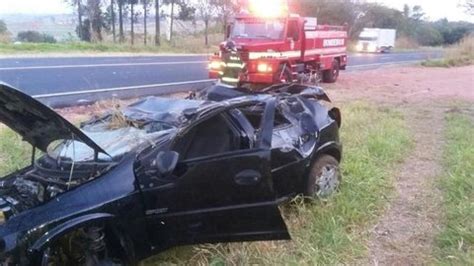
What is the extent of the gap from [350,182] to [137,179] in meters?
3.10

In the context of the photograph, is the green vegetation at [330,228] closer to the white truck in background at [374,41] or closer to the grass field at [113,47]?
the grass field at [113,47]

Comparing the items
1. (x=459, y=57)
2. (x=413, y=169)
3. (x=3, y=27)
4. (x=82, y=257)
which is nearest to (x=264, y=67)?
(x=413, y=169)

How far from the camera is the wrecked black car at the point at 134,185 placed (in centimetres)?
342

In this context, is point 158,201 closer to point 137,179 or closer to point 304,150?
point 137,179

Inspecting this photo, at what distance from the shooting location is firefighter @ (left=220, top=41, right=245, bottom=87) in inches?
554

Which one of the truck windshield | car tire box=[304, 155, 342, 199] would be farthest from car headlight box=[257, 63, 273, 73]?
car tire box=[304, 155, 342, 199]

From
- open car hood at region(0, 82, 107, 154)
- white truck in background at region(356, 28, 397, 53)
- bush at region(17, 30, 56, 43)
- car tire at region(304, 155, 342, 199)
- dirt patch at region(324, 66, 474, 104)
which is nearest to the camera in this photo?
open car hood at region(0, 82, 107, 154)

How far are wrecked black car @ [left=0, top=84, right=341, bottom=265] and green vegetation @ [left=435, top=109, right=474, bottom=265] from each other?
5.13ft

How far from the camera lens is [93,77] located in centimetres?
1462

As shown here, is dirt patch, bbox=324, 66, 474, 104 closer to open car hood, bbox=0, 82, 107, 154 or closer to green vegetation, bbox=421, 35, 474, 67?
green vegetation, bbox=421, 35, 474, 67

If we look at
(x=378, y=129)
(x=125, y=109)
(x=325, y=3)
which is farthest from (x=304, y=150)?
(x=325, y=3)

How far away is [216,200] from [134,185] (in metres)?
0.63

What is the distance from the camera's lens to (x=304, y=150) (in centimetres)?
505

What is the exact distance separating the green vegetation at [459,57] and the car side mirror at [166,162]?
2618cm
